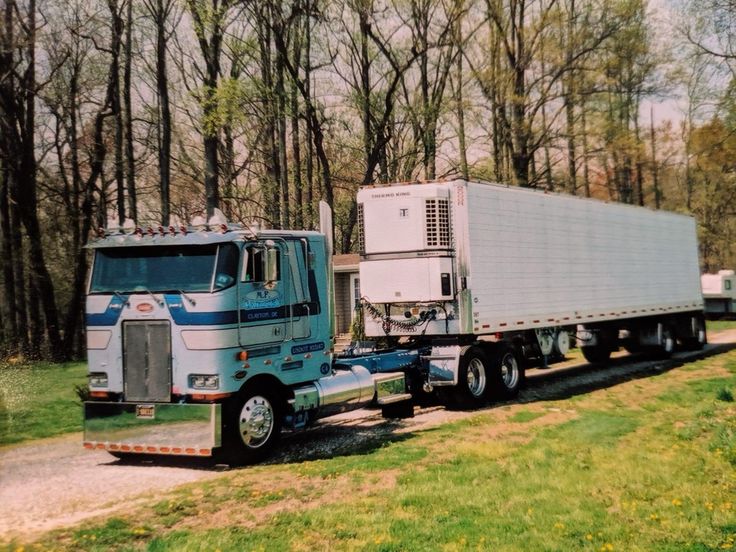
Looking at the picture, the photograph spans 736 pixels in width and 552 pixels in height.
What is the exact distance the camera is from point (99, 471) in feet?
34.7

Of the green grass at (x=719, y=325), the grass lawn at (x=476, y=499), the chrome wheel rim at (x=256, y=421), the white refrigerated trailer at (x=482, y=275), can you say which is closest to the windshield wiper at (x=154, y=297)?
the chrome wheel rim at (x=256, y=421)

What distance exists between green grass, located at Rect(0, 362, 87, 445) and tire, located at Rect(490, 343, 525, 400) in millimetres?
8410

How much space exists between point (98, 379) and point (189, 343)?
5.17 ft

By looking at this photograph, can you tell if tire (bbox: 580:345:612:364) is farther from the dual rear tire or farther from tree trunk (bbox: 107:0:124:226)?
tree trunk (bbox: 107:0:124:226)

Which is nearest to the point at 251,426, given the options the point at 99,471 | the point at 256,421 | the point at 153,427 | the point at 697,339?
→ the point at 256,421

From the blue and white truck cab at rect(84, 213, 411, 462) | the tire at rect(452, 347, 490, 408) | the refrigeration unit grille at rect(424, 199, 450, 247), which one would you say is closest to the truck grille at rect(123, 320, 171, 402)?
the blue and white truck cab at rect(84, 213, 411, 462)

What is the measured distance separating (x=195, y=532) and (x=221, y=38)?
69.6 feet

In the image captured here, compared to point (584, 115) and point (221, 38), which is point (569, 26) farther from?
point (221, 38)

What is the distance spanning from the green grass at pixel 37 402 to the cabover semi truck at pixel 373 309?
4.54 metres

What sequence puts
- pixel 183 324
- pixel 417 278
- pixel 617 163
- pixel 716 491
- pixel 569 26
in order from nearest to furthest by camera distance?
pixel 716 491 → pixel 183 324 → pixel 417 278 → pixel 569 26 → pixel 617 163

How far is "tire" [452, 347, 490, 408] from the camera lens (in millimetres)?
14961

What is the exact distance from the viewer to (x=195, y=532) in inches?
288

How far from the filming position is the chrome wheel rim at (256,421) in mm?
10517

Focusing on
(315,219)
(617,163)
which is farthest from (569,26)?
(315,219)
